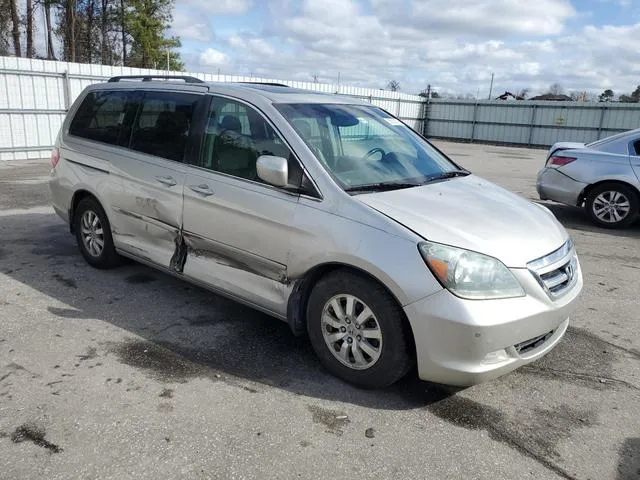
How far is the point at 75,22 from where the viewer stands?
2909 centimetres

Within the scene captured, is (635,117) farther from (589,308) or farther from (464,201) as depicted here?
(464,201)

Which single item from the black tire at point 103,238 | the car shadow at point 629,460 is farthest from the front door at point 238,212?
the car shadow at point 629,460

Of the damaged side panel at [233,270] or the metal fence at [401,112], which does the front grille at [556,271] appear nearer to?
the damaged side panel at [233,270]

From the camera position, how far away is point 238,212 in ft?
12.4

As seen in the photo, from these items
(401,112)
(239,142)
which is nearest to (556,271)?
(239,142)

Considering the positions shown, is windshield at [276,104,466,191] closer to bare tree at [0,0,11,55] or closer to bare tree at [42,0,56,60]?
bare tree at [0,0,11,55]

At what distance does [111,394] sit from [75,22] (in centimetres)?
3125

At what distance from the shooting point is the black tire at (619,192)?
824 cm

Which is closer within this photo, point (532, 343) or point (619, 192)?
point (532, 343)

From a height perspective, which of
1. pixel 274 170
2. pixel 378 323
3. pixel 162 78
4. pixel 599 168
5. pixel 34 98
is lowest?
pixel 378 323

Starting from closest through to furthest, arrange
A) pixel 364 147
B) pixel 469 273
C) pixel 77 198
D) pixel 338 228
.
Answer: pixel 469 273 → pixel 338 228 → pixel 364 147 → pixel 77 198

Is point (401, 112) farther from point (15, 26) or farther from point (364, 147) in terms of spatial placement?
point (364, 147)

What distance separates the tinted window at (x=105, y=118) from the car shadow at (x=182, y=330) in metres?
1.34

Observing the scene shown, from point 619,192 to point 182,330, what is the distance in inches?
285
